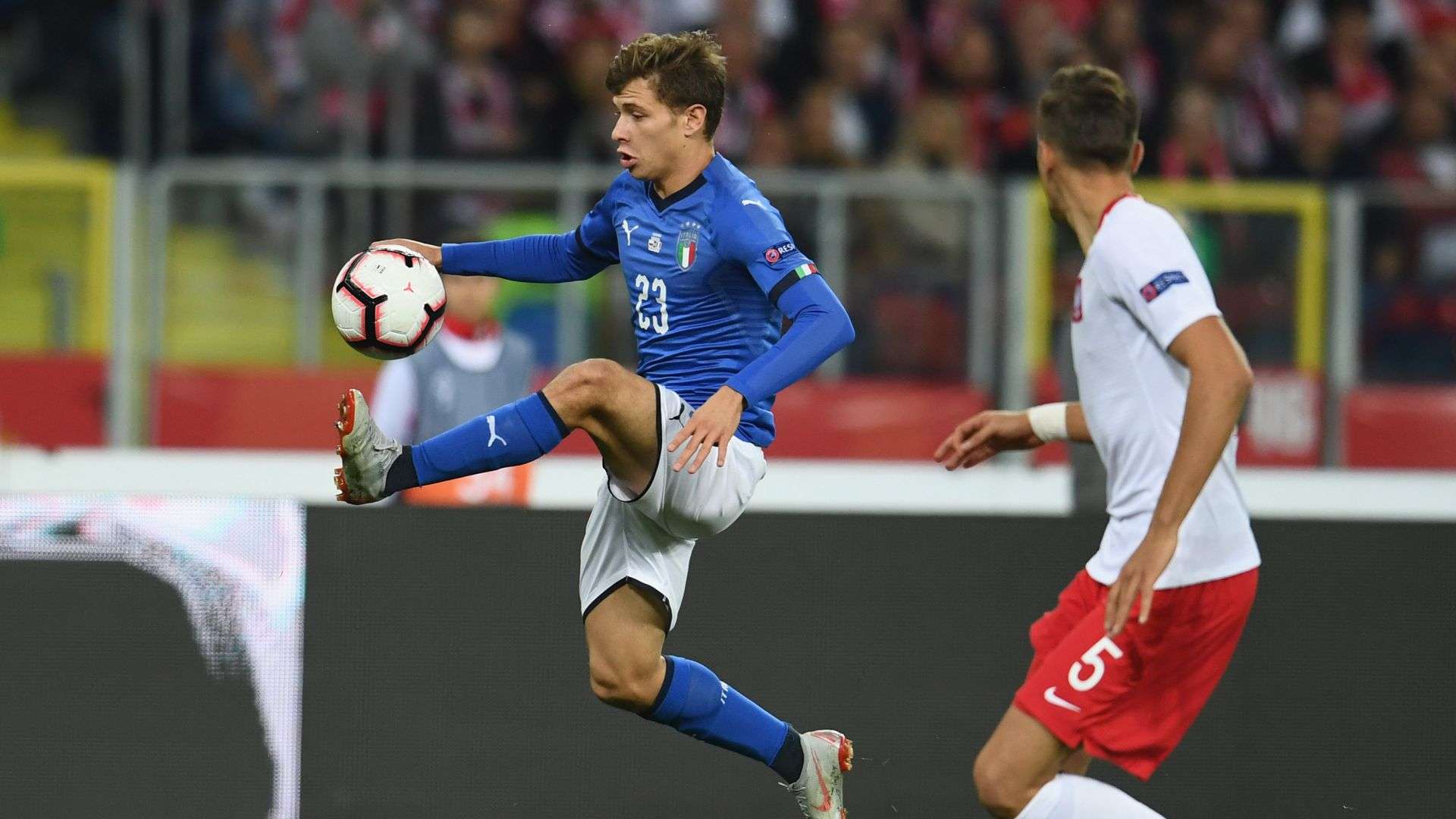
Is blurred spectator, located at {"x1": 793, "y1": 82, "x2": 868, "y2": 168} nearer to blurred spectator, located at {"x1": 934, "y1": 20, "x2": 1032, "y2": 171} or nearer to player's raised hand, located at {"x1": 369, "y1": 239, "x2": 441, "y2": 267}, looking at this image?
blurred spectator, located at {"x1": 934, "y1": 20, "x2": 1032, "y2": 171}

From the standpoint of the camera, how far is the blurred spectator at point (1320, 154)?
9.00m

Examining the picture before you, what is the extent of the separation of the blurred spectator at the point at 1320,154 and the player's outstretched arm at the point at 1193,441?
19.8ft

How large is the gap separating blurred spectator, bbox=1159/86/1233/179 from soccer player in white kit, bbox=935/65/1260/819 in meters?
5.21

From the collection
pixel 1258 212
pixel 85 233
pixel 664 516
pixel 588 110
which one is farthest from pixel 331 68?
pixel 664 516

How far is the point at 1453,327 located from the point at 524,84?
434 cm

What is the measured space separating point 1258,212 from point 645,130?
3.90 metres

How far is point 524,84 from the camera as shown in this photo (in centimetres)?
894

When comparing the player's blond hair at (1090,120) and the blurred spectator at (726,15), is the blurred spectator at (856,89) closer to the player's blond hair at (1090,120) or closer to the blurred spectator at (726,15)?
the blurred spectator at (726,15)

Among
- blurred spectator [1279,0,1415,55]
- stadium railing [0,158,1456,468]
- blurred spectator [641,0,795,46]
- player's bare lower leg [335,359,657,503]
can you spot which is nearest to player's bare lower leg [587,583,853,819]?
player's bare lower leg [335,359,657,503]

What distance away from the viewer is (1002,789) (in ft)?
11.8

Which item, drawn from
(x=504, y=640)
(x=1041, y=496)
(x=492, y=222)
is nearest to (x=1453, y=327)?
(x=1041, y=496)

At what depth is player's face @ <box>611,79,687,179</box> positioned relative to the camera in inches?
170

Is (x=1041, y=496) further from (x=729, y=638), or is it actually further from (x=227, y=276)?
(x=227, y=276)

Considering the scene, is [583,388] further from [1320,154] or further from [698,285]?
[1320,154]
